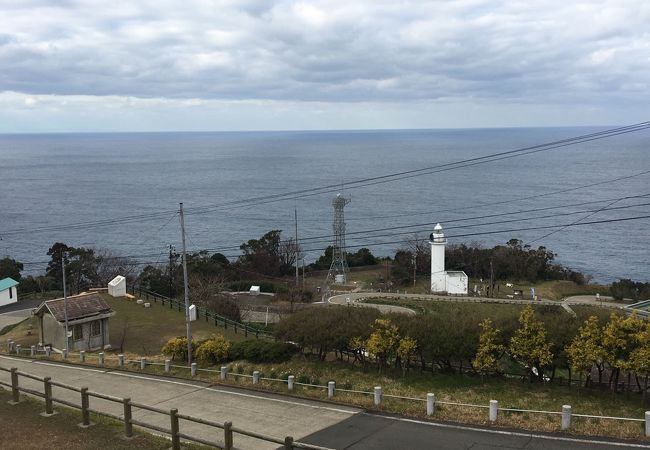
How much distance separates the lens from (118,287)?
39812 millimetres

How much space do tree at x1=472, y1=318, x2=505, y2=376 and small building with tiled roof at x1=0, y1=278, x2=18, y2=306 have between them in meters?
38.9

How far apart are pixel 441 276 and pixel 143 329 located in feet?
94.6

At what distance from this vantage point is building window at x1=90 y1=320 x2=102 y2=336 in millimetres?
29150

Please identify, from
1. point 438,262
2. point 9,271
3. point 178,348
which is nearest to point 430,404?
point 178,348

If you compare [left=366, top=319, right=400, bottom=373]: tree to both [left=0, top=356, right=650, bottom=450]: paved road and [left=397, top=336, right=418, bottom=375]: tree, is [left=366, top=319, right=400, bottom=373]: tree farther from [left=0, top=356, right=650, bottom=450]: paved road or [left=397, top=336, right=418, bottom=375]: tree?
[left=0, top=356, right=650, bottom=450]: paved road

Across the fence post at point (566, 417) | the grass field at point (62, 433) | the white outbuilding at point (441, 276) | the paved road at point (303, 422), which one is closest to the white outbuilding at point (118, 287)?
the paved road at point (303, 422)

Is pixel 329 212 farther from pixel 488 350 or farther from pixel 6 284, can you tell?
pixel 488 350

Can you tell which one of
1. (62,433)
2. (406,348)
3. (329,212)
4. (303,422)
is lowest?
(303,422)

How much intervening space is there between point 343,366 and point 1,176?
162m

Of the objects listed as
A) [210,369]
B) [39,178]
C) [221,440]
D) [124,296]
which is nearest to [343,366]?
[210,369]

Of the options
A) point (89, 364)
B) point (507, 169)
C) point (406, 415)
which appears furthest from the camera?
point (507, 169)

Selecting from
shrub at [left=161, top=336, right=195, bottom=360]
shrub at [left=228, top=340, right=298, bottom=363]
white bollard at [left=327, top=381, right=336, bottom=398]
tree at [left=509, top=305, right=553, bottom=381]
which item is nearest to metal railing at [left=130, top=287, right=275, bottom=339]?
shrub at [left=161, top=336, right=195, bottom=360]

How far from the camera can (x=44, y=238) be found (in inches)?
3036

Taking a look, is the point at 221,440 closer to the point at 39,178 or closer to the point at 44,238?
the point at 44,238
